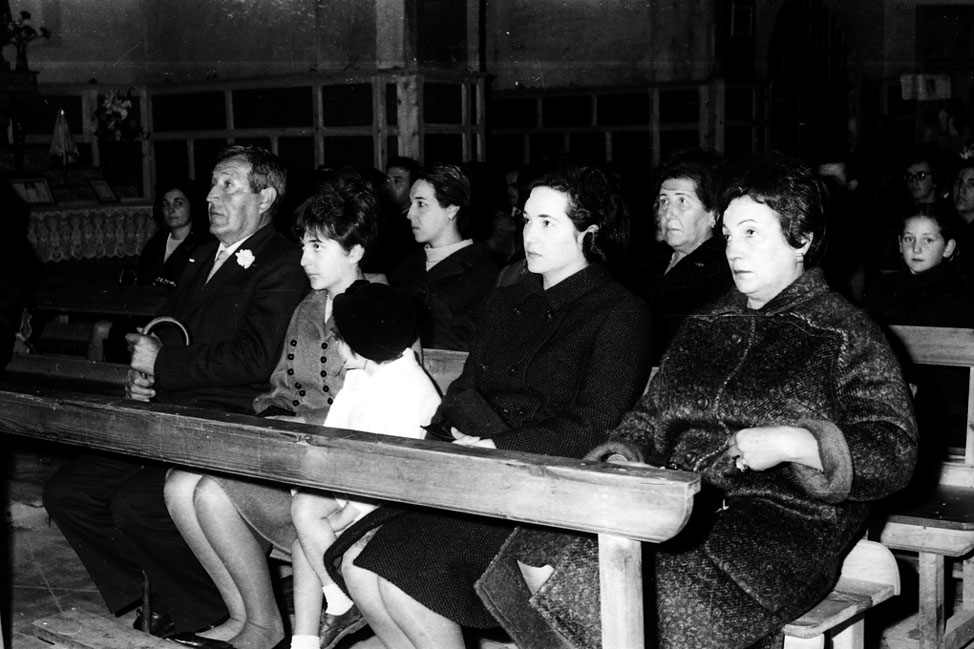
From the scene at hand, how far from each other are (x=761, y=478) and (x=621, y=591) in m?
0.64

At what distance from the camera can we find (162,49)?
14.8 metres

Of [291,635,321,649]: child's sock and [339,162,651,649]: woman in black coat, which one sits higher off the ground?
[339,162,651,649]: woman in black coat

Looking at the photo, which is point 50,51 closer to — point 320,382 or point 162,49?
point 162,49

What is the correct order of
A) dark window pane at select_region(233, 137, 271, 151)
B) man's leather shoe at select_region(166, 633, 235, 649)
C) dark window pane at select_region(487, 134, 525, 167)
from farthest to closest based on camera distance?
dark window pane at select_region(487, 134, 525, 167)
dark window pane at select_region(233, 137, 271, 151)
man's leather shoe at select_region(166, 633, 235, 649)

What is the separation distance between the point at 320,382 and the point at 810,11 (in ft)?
37.8

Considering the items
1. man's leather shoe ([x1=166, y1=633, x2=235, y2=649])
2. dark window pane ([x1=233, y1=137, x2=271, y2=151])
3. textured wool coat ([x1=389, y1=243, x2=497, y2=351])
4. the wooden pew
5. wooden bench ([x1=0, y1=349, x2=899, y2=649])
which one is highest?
dark window pane ([x1=233, y1=137, x2=271, y2=151])

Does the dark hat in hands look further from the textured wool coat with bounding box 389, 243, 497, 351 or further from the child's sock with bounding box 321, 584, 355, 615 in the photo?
the textured wool coat with bounding box 389, 243, 497, 351

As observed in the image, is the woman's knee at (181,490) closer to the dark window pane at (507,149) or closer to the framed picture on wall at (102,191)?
the framed picture on wall at (102,191)

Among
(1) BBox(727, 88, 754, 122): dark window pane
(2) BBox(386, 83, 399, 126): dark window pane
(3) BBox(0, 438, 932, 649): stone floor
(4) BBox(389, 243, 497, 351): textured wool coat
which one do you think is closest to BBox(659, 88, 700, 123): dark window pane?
(1) BBox(727, 88, 754, 122): dark window pane

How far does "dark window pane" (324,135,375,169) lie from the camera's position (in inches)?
472

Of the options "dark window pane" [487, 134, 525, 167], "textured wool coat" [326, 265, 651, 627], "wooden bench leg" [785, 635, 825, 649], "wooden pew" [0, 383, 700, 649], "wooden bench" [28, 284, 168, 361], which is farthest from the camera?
"dark window pane" [487, 134, 525, 167]

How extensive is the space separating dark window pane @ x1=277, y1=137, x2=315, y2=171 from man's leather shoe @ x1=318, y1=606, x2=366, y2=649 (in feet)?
31.4

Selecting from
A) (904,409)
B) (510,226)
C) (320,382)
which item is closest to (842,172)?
(510,226)

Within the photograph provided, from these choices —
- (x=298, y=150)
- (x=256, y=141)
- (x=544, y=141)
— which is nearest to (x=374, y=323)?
(x=298, y=150)
